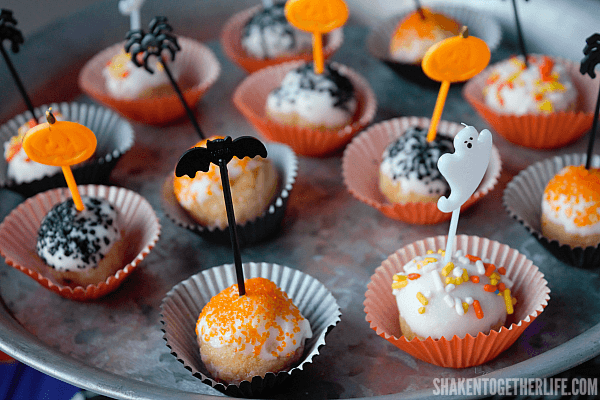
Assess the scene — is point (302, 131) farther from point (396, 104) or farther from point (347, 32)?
point (347, 32)

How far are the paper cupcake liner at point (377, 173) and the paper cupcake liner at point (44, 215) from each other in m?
0.74

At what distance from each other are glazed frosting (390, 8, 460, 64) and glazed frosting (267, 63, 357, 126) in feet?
1.48

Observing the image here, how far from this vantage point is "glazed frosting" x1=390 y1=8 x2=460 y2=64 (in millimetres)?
2740

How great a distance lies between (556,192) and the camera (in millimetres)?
1895

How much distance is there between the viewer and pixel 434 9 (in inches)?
A: 121

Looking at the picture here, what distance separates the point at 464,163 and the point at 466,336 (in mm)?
441

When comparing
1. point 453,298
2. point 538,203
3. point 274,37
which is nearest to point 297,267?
point 453,298

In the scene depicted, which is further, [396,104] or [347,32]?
[347,32]

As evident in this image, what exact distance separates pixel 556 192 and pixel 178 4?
228cm

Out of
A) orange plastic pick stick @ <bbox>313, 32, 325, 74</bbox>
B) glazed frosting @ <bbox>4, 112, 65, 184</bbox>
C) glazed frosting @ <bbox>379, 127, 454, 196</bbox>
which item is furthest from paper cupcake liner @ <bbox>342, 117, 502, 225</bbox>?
glazed frosting @ <bbox>4, 112, 65, 184</bbox>

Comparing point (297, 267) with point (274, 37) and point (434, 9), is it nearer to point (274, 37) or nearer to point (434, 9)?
Answer: point (274, 37)

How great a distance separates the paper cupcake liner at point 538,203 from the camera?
1.90m

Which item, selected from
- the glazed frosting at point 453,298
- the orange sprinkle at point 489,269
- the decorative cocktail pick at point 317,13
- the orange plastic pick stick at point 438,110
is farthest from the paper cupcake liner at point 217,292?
the decorative cocktail pick at point 317,13

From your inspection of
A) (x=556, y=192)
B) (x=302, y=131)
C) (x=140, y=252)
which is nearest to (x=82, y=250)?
(x=140, y=252)
